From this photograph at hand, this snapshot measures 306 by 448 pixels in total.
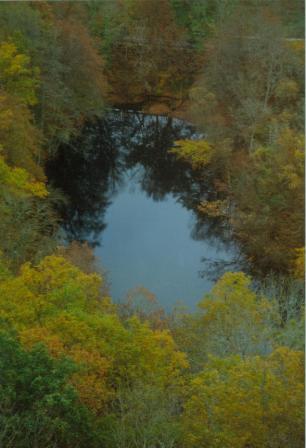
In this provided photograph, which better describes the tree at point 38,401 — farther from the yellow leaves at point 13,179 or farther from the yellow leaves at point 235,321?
the yellow leaves at point 13,179

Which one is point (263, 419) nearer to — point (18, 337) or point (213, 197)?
point (18, 337)

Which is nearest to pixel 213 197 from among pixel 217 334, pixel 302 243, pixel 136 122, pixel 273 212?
pixel 273 212

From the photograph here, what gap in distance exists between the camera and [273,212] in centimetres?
3114

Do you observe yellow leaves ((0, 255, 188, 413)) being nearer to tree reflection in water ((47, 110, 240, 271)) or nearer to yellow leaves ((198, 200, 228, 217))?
tree reflection in water ((47, 110, 240, 271))

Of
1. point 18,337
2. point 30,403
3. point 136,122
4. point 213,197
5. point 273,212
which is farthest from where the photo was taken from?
point 136,122

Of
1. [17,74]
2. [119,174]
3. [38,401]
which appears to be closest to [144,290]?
[38,401]

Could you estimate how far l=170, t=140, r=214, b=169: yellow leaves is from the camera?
43.4m

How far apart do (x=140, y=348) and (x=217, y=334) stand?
392 centimetres

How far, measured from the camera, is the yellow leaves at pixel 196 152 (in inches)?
1709

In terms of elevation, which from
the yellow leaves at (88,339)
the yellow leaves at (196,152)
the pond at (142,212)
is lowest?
the yellow leaves at (88,339)

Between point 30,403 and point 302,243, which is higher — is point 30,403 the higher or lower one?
the lower one

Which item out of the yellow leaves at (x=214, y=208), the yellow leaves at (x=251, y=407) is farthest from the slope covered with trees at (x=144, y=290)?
the yellow leaves at (x=214, y=208)

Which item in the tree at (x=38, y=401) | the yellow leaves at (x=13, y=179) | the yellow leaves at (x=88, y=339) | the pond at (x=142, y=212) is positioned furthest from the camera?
the pond at (x=142, y=212)

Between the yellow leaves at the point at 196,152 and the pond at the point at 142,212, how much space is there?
76cm
